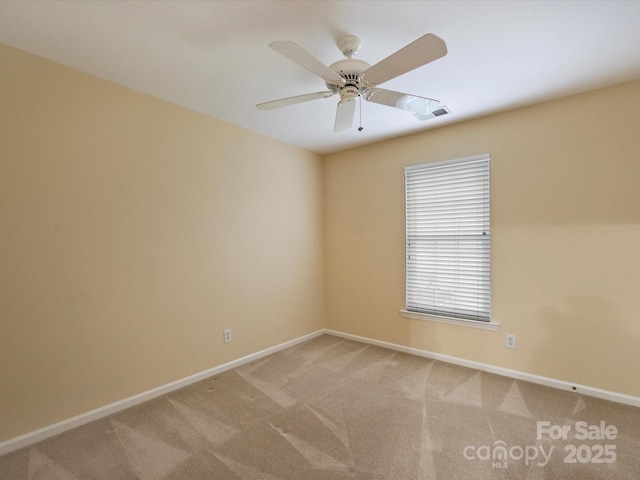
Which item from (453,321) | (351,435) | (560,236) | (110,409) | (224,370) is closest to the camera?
(351,435)

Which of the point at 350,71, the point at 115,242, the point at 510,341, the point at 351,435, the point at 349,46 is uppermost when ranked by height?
the point at 349,46

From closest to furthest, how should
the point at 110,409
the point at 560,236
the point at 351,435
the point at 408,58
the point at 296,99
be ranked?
the point at 408,58 < the point at 296,99 < the point at 351,435 < the point at 110,409 < the point at 560,236

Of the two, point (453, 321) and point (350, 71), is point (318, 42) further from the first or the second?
point (453, 321)

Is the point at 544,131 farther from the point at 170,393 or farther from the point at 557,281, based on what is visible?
the point at 170,393

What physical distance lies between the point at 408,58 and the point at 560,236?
7.06ft

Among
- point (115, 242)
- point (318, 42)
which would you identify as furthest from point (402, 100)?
point (115, 242)

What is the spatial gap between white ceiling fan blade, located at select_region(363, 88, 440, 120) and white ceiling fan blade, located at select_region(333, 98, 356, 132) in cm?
10

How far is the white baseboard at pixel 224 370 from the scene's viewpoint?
1986 millimetres

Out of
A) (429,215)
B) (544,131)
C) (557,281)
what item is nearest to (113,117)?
(429,215)

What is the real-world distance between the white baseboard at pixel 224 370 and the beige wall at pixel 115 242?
49 millimetres

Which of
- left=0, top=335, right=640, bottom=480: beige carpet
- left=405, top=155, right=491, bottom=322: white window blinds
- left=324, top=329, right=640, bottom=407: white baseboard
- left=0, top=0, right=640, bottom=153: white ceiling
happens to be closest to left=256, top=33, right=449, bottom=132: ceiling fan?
left=0, top=0, right=640, bottom=153: white ceiling

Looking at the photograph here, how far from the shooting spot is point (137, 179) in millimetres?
2467

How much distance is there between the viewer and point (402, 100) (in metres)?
1.94

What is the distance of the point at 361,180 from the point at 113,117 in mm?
2649
